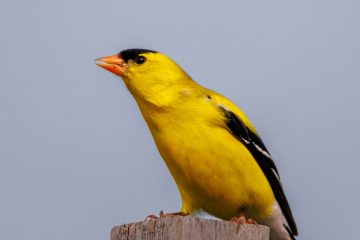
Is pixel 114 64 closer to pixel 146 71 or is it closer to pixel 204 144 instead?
pixel 146 71

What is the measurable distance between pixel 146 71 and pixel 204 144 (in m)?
0.95

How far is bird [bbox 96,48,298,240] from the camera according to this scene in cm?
511

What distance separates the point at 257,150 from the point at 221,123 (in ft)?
1.67

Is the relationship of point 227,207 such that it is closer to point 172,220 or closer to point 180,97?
point 180,97

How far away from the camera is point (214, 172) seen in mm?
5117

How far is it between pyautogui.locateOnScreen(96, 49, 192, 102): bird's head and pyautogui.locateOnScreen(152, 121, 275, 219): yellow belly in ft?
1.37

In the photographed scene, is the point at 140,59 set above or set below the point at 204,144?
above

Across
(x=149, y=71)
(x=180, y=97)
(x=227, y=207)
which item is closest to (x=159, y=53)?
(x=149, y=71)

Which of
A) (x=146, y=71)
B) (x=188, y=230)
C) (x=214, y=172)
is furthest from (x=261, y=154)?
(x=188, y=230)

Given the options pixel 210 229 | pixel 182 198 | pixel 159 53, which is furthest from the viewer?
pixel 159 53

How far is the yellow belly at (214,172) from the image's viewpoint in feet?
16.6

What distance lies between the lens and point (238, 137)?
213 inches

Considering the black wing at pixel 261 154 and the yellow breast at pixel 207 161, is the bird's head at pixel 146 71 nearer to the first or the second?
the yellow breast at pixel 207 161

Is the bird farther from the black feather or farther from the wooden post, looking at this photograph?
the wooden post
